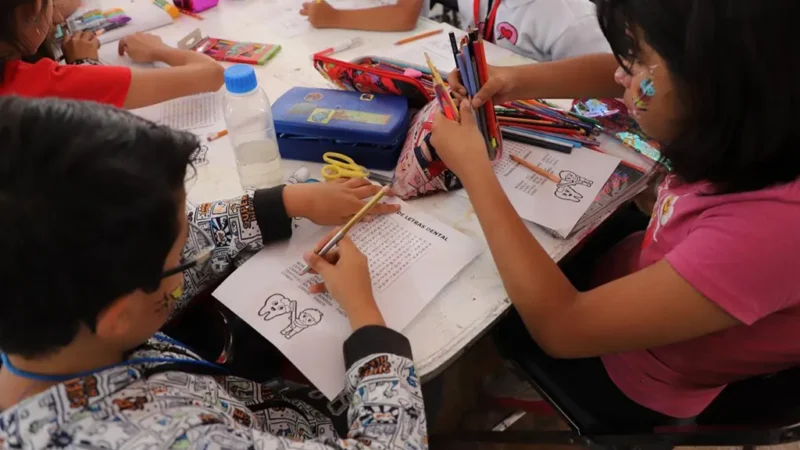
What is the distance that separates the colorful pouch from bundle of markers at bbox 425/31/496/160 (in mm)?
36

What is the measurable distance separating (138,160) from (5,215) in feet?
0.38

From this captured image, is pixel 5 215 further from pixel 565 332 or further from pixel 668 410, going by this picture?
pixel 668 410

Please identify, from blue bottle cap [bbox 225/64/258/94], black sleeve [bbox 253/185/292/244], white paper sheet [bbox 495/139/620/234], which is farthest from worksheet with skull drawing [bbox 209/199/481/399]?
blue bottle cap [bbox 225/64/258/94]

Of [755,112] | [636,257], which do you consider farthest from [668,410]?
[755,112]

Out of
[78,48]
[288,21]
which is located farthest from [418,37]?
[78,48]

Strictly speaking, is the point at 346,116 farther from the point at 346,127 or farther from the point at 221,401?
the point at 221,401

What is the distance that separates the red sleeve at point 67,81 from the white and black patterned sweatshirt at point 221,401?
0.43 m

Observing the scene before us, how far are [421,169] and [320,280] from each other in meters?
0.26

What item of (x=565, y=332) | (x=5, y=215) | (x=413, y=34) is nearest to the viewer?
(x=5, y=215)

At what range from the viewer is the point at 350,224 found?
0.84m

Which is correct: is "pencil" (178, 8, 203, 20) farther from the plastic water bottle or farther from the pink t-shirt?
the pink t-shirt

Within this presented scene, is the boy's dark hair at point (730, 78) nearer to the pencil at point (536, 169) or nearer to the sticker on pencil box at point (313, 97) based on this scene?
the pencil at point (536, 169)

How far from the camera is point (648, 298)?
68 centimetres

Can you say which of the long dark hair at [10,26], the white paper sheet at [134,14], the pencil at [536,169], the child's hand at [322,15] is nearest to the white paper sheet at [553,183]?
the pencil at [536,169]
